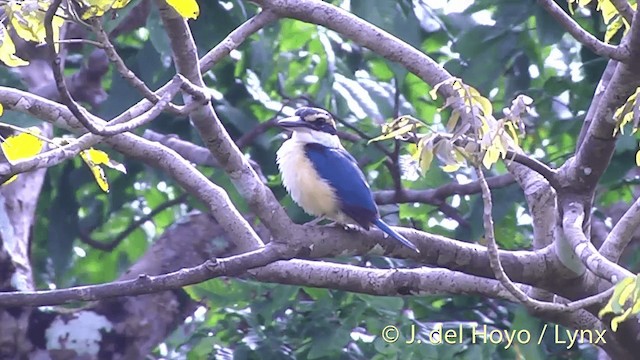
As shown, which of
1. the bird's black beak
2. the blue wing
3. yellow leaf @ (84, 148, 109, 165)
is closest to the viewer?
yellow leaf @ (84, 148, 109, 165)

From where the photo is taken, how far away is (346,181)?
15.8ft

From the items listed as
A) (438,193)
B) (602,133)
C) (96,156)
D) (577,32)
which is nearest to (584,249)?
(602,133)

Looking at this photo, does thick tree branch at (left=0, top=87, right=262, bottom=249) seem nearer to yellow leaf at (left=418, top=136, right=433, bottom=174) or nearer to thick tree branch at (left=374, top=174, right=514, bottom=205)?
yellow leaf at (left=418, top=136, right=433, bottom=174)

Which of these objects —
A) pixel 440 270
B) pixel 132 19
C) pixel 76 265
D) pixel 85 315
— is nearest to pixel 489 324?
pixel 440 270

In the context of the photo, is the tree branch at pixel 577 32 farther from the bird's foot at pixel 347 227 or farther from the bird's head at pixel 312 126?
the bird's head at pixel 312 126

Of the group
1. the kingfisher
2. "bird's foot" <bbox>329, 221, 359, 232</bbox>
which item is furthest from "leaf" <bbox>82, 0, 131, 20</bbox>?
the kingfisher

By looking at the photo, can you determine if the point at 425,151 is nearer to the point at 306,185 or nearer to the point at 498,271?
the point at 498,271

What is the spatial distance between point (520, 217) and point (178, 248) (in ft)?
5.70

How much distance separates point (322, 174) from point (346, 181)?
0.38ft

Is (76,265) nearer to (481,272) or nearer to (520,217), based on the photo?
(520,217)

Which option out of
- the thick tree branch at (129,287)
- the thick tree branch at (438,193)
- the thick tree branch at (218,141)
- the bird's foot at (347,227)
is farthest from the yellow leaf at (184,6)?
the thick tree branch at (438,193)

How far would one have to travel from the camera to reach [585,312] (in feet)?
13.2

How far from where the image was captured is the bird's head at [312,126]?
506 centimetres

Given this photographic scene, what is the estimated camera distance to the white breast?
4.74 meters
